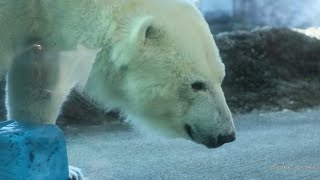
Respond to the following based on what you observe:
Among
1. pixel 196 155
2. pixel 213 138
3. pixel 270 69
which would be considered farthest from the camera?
pixel 270 69

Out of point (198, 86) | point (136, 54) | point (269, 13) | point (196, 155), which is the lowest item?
point (269, 13)

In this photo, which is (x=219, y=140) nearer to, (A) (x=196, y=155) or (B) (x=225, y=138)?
(B) (x=225, y=138)

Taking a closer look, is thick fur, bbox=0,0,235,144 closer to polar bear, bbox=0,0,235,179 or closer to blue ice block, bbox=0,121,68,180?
polar bear, bbox=0,0,235,179

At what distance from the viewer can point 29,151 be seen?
1.94m

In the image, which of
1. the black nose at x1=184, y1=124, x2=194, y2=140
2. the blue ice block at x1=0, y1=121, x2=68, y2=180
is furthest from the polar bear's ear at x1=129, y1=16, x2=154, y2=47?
the blue ice block at x1=0, y1=121, x2=68, y2=180

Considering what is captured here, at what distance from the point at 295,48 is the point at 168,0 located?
4861 millimetres

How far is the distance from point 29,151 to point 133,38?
18.4 inches

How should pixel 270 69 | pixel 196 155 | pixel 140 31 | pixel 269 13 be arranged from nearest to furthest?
pixel 140 31
pixel 196 155
pixel 270 69
pixel 269 13

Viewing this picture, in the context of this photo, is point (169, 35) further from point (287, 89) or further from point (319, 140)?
point (287, 89)

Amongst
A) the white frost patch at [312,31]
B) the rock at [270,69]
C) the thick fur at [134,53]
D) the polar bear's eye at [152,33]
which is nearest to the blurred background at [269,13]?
the white frost patch at [312,31]

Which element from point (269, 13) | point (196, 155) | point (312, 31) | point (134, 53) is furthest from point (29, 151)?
point (269, 13)

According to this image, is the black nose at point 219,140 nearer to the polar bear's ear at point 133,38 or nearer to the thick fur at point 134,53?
the thick fur at point 134,53

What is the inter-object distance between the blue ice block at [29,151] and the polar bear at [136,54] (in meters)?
0.20

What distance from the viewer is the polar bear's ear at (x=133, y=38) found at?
1.86 meters
